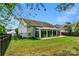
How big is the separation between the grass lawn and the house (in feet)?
0.27

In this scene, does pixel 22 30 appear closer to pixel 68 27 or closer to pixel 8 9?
pixel 8 9

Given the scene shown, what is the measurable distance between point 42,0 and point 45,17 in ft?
0.71

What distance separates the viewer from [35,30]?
3.28 metres

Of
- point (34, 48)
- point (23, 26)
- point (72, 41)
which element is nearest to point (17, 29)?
point (23, 26)

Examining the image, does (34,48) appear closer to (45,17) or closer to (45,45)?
(45,45)

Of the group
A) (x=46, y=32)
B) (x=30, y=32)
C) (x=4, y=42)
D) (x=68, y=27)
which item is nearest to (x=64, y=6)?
(x=68, y=27)

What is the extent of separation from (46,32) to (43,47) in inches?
7.9

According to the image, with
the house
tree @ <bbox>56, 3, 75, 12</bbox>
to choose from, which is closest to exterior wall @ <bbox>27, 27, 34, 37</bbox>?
the house

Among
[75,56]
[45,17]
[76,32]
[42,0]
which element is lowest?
[75,56]

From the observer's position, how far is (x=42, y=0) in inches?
126

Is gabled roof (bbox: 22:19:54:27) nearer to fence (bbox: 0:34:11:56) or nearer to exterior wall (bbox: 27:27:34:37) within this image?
exterior wall (bbox: 27:27:34:37)

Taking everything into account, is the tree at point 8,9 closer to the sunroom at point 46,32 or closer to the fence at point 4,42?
the fence at point 4,42

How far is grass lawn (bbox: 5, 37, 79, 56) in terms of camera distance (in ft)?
10.6

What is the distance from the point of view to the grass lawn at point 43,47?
322 cm
